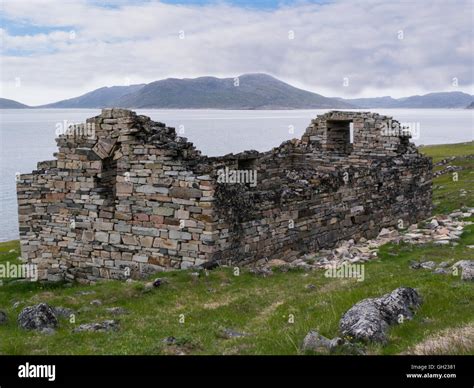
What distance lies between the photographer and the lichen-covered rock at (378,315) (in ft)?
29.3

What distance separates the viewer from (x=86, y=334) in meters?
11.3

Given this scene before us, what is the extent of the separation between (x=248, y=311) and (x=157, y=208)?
239 inches

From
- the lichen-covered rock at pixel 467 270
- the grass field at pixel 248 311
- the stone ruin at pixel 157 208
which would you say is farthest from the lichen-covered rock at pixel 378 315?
the stone ruin at pixel 157 208

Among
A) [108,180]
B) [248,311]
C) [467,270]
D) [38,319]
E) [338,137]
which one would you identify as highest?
[338,137]

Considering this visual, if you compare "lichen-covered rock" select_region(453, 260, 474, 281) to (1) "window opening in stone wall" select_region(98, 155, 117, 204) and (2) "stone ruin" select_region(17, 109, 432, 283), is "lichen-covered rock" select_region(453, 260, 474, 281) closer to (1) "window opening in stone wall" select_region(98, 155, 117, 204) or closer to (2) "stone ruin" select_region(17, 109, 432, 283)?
(2) "stone ruin" select_region(17, 109, 432, 283)

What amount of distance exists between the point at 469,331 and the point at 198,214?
33.2 feet

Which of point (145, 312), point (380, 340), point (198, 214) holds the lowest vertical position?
point (145, 312)

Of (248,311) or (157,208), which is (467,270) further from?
(157,208)

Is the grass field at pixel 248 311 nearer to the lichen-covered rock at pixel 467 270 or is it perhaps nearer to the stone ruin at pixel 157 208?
the lichen-covered rock at pixel 467 270

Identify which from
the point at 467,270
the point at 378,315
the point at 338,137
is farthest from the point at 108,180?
the point at 338,137

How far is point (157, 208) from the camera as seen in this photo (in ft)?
59.6

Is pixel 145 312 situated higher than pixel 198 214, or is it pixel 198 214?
pixel 198 214
